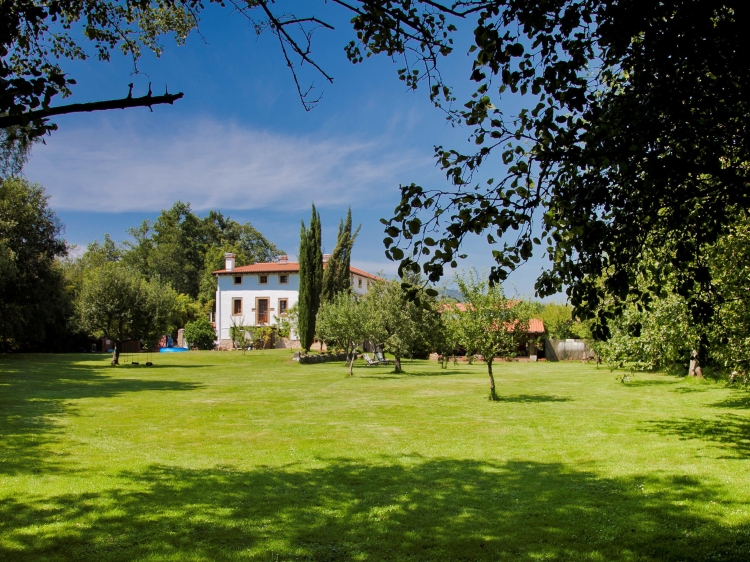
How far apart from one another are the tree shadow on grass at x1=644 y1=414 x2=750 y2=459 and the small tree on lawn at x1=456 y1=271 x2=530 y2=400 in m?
6.52

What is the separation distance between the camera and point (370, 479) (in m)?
8.82

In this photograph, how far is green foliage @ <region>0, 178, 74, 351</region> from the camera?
36562mm

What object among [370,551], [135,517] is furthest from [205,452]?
[370,551]

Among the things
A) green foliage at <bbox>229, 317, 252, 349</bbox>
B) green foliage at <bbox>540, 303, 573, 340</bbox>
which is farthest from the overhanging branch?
green foliage at <bbox>540, 303, 573, 340</bbox>

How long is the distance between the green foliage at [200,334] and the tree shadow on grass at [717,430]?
4974cm

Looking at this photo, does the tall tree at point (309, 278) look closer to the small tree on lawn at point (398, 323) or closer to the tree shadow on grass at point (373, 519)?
the small tree on lawn at point (398, 323)

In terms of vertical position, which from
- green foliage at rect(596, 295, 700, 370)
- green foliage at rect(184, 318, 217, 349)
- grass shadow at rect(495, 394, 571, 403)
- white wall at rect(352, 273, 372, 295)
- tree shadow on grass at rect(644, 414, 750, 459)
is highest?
white wall at rect(352, 273, 372, 295)

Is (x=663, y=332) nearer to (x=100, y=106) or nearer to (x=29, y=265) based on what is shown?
(x=100, y=106)

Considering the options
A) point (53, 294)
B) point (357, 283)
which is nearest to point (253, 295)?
point (357, 283)

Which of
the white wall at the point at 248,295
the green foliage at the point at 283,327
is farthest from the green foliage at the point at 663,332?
the white wall at the point at 248,295

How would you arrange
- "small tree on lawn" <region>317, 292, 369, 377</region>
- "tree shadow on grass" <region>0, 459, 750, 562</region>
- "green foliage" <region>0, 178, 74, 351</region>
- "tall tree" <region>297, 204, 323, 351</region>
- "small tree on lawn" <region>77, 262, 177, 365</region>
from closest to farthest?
"tree shadow on grass" <region>0, 459, 750, 562</region>, "small tree on lawn" <region>317, 292, 369, 377</region>, "small tree on lawn" <region>77, 262, 177, 365</region>, "green foliage" <region>0, 178, 74, 351</region>, "tall tree" <region>297, 204, 323, 351</region>

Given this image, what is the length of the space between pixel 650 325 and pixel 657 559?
11.1 m

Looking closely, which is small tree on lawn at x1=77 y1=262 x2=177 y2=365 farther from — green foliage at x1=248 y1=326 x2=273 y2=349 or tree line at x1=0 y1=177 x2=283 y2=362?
green foliage at x1=248 y1=326 x2=273 y2=349

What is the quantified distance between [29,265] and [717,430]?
43285mm
